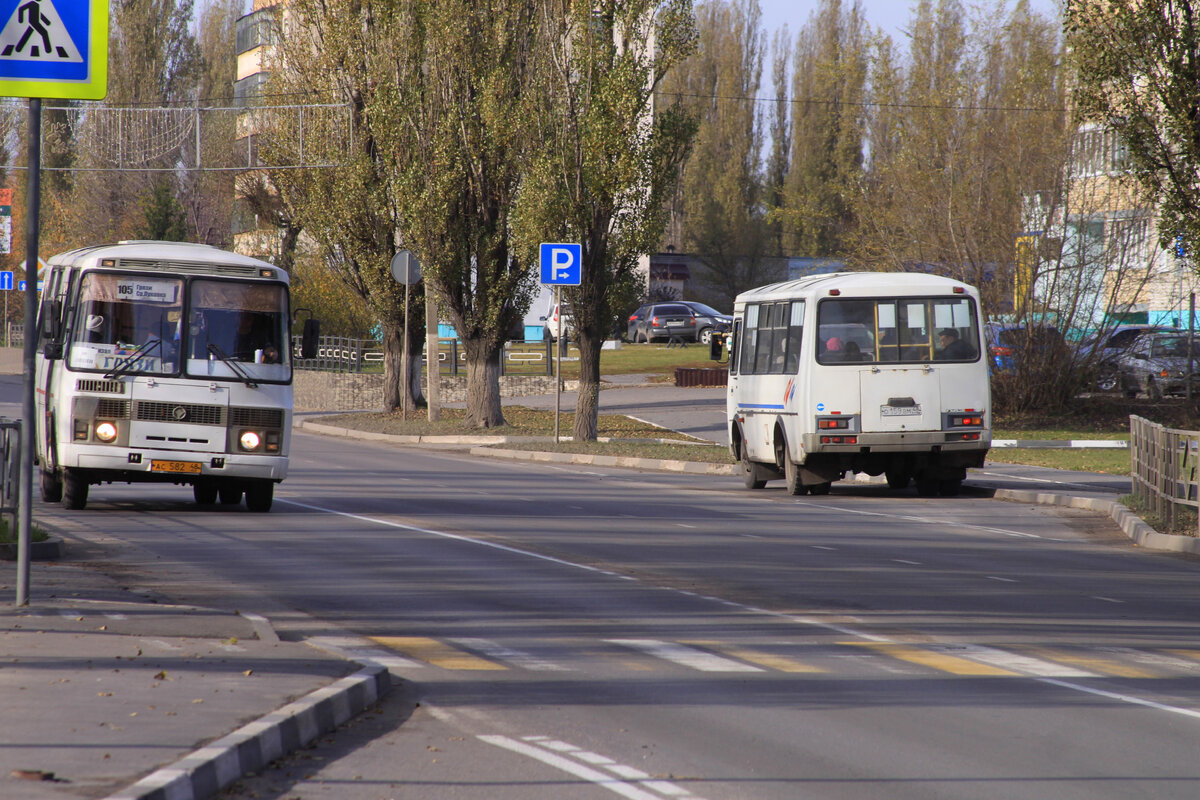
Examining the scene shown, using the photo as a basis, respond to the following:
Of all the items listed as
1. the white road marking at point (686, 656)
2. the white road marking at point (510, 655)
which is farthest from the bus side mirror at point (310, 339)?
the white road marking at point (686, 656)

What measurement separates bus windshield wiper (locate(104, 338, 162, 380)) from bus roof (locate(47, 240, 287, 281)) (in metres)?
0.87

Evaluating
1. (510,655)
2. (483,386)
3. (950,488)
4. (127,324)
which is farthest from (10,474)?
(483,386)

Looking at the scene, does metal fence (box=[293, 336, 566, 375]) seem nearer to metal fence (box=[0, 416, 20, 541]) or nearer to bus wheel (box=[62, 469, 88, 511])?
bus wheel (box=[62, 469, 88, 511])

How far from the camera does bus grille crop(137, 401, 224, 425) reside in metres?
15.5

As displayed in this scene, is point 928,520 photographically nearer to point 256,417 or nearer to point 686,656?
point 256,417

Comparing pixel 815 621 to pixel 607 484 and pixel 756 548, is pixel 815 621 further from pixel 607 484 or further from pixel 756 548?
pixel 607 484

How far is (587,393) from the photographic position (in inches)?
1123

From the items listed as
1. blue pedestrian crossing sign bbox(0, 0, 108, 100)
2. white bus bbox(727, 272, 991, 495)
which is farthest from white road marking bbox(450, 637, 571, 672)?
white bus bbox(727, 272, 991, 495)

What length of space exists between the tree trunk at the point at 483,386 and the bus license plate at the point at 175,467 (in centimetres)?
1700

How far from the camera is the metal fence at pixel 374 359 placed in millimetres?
43594

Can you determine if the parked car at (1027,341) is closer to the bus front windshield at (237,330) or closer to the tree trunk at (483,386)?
→ the tree trunk at (483,386)

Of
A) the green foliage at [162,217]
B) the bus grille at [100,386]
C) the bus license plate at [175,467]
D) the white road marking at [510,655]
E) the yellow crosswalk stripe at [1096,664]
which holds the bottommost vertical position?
the white road marking at [510,655]

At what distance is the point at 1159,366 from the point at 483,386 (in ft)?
49.1

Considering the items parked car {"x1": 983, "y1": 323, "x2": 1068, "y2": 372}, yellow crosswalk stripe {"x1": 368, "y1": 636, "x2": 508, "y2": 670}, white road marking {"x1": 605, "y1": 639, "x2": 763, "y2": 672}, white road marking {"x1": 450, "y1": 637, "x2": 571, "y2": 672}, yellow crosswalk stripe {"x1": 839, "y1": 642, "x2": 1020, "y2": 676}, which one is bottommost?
yellow crosswalk stripe {"x1": 368, "y1": 636, "x2": 508, "y2": 670}
